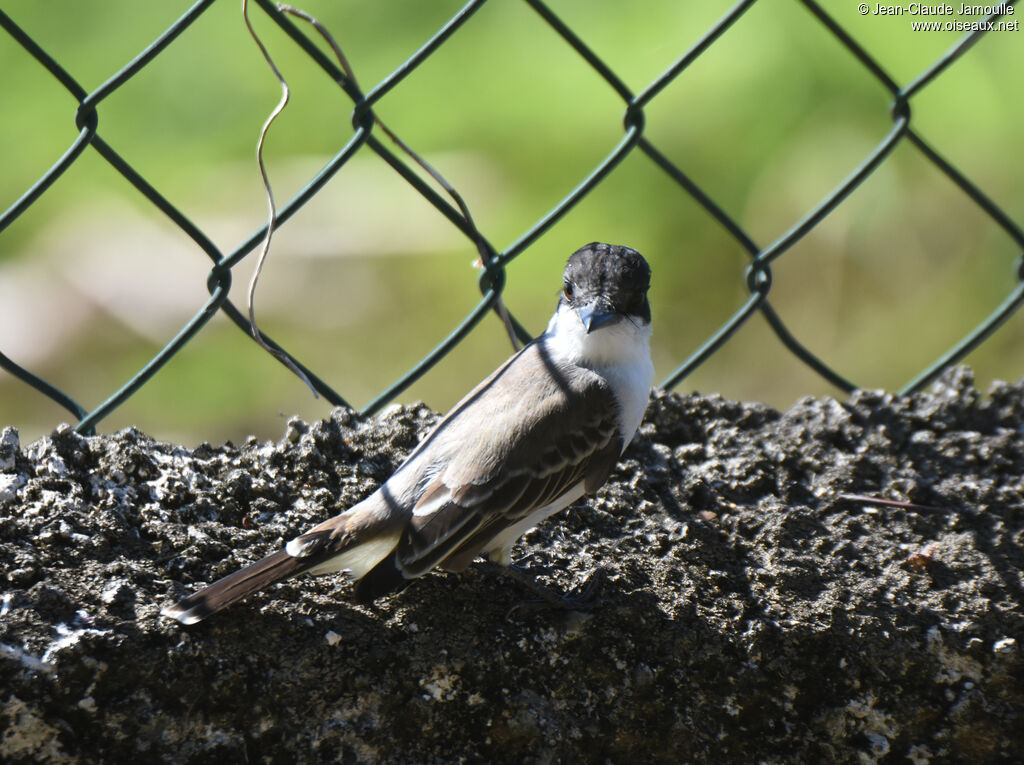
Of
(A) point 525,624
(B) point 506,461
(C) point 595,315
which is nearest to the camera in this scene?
(A) point 525,624

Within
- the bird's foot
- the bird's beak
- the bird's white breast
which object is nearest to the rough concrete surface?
the bird's foot

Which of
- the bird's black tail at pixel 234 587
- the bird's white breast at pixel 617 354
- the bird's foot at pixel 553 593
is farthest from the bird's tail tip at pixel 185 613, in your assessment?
the bird's white breast at pixel 617 354

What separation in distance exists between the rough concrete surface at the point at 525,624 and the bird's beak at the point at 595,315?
30 centimetres

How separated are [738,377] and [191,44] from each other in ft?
8.21

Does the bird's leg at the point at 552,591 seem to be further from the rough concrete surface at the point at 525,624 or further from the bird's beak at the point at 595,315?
the bird's beak at the point at 595,315

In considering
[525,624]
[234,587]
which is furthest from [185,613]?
[525,624]

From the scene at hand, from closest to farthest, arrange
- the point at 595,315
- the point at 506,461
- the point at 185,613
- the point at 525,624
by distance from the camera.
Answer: the point at 185,613, the point at 525,624, the point at 506,461, the point at 595,315

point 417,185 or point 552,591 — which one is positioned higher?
point 417,185

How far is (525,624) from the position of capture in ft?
6.39

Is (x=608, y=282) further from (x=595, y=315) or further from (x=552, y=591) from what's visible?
(x=552, y=591)

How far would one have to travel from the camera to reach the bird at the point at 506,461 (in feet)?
6.28

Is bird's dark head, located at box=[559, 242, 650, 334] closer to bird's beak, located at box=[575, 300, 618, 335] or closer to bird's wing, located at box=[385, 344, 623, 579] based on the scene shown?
bird's beak, located at box=[575, 300, 618, 335]

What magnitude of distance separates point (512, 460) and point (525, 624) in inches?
12.2

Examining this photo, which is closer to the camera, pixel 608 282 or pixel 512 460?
pixel 512 460
